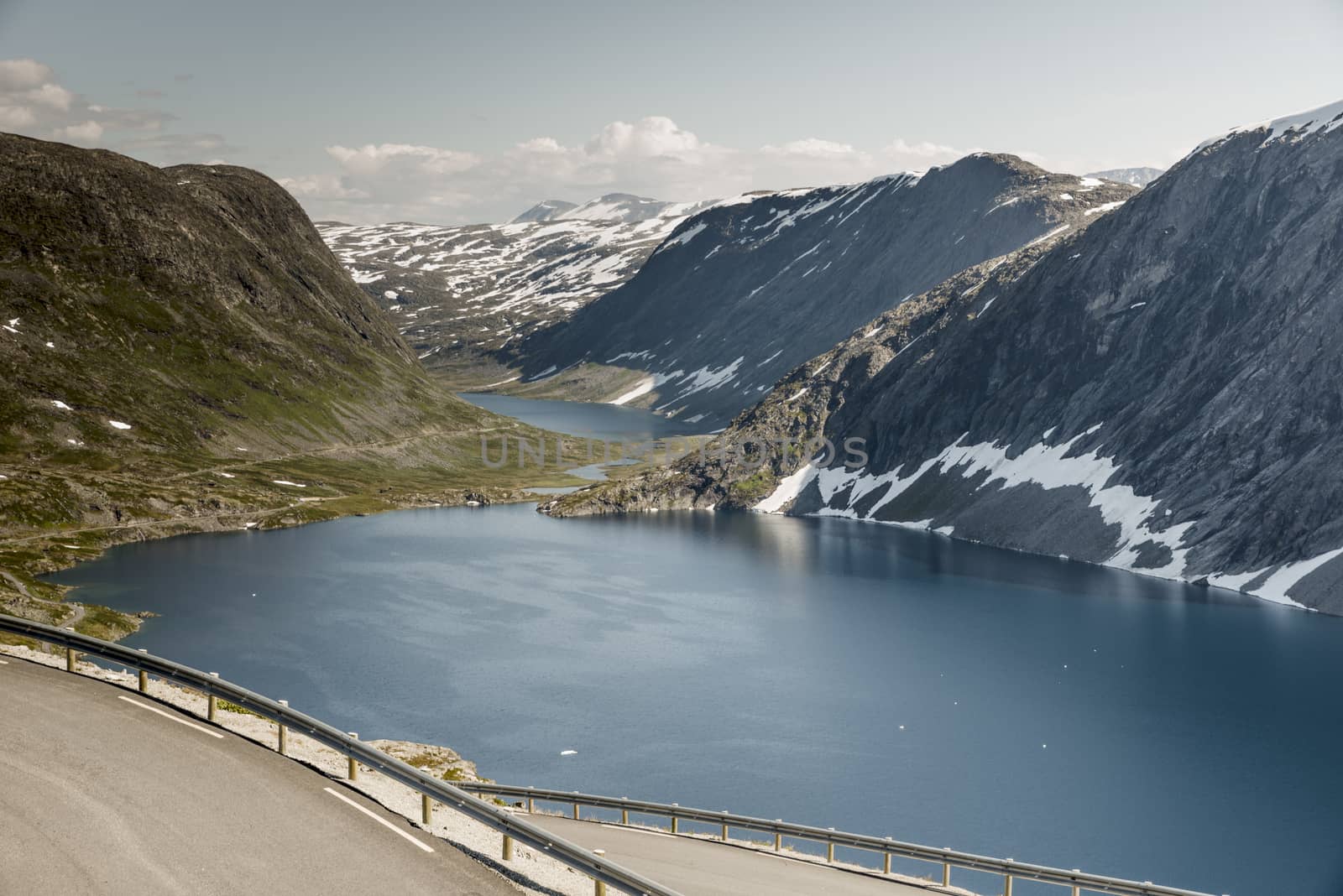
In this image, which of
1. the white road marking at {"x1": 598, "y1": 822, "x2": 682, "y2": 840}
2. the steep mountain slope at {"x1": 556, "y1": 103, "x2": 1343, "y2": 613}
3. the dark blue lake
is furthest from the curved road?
the steep mountain slope at {"x1": 556, "y1": 103, "x2": 1343, "y2": 613}

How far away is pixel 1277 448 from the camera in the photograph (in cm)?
14600

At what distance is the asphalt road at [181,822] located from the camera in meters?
21.9

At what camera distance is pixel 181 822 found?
24.2m

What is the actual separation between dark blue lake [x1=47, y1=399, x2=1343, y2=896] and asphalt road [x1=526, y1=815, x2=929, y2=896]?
25451mm

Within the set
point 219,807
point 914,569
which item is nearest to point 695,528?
point 914,569

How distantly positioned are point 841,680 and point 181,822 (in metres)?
82.3

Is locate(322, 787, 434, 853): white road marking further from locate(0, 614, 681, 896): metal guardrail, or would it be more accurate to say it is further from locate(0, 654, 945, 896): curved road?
locate(0, 614, 681, 896): metal guardrail

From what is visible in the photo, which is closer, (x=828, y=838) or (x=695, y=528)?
(x=828, y=838)

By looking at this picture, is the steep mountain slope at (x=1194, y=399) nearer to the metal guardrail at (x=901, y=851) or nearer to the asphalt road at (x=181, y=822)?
the metal guardrail at (x=901, y=851)

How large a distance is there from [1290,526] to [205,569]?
13255 cm

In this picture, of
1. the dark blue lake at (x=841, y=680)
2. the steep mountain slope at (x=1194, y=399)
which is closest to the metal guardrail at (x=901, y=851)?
the dark blue lake at (x=841, y=680)

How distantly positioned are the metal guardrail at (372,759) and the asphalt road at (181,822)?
2.94 ft

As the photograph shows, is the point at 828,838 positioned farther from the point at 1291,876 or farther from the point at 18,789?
the point at 1291,876

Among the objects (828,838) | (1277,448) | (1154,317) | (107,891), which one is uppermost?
(1154,317)
